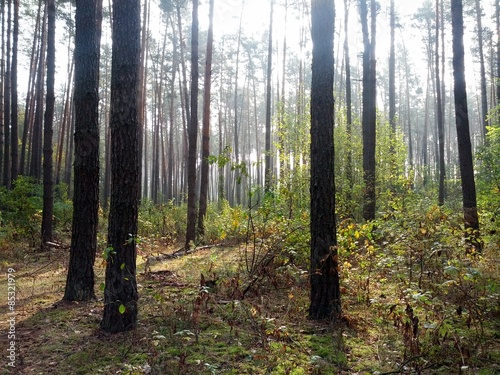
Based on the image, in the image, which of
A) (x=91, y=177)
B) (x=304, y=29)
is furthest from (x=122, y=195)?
(x=304, y=29)

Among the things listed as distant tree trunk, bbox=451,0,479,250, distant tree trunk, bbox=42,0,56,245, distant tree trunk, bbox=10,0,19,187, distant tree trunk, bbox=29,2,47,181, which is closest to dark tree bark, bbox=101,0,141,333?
distant tree trunk, bbox=42,0,56,245

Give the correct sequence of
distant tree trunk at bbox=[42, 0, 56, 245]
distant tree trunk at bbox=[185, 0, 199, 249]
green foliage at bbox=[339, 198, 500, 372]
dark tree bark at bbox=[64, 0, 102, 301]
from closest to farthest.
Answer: green foliage at bbox=[339, 198, 500, 372] → dark tree bark at bbox=[64, 0, 102, 301] → distant tree trunk at bbox=[42, 0, 56, 245] → distant tree trunk at bbox=[185, 0, 199, 249]

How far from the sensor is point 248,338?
4.13 meters

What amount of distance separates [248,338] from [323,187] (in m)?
1.97

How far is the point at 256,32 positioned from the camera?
33.0m

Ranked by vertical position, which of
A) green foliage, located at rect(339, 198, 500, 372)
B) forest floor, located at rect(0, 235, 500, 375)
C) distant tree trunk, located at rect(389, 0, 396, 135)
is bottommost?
forest floor, located at rect(0, 235, 500, 375)

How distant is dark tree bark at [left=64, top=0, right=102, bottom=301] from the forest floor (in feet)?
1.34

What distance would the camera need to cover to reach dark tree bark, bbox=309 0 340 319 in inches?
180

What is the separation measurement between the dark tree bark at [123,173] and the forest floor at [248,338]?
307mm

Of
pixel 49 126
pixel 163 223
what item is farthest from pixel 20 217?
pixel 163 223

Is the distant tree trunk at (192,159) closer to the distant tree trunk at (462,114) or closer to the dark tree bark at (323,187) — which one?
the distant tree trunk at (462,114)

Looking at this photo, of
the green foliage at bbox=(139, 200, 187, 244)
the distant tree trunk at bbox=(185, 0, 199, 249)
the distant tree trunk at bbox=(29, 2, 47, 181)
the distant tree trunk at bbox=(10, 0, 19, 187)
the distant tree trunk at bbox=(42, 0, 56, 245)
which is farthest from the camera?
the distant tree trunk at bbox=(29, 2, 47, 181)

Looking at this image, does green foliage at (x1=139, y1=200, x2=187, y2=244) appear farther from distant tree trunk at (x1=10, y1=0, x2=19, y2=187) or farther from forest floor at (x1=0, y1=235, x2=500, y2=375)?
forest floor at (x1=0, y1=235, x2=500, y2=375)

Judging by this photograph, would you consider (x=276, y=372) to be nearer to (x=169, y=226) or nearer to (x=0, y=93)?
(x=169, y=226)
